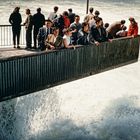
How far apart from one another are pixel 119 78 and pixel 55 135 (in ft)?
28.4

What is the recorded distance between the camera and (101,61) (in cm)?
1288

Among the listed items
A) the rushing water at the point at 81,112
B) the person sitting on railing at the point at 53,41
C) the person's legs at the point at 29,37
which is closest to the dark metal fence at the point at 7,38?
the person's legs at the point at 29,37

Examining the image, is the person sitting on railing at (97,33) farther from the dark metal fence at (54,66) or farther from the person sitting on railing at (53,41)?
the person sitting on railing at (53,41)

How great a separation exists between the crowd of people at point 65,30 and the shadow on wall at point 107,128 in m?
5.34

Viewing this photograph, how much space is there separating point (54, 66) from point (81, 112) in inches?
331

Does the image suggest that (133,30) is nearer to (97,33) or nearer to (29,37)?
(97,33)

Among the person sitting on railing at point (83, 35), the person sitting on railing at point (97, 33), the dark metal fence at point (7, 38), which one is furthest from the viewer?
the dark metal fence at point (7, 38)

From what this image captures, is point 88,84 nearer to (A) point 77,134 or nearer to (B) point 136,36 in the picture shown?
(A) point 77,134

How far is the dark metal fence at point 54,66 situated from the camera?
10078 millimetres

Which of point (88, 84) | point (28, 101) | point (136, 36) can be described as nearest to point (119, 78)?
point (88, 84)

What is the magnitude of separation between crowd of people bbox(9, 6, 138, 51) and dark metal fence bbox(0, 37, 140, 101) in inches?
10.7

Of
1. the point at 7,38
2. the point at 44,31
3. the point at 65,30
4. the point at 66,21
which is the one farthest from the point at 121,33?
the point at 7,38

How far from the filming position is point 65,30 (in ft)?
36.0

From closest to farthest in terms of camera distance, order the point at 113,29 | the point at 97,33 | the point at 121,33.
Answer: the point at 97,33 < the point at 113,29 < the point at 121,33
